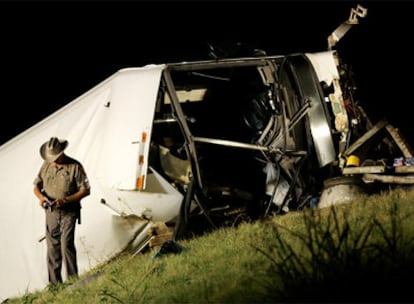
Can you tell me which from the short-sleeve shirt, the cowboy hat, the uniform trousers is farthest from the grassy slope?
the cowboy hat

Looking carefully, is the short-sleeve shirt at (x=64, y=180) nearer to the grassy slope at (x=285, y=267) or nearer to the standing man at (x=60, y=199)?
the standing man at (x=60, y=199)

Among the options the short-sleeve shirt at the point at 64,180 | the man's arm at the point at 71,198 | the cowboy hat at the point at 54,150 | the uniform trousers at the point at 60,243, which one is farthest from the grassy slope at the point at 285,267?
the cowboy hat at the point at 54,150

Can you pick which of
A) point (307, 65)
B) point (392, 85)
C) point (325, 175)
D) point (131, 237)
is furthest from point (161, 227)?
point (392, 85)

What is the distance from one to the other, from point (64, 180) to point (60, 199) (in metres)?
0.25

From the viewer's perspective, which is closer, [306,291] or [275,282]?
[306,291]

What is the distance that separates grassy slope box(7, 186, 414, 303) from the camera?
17.3 ft

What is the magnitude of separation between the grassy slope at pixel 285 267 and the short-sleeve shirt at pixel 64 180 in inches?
48.6

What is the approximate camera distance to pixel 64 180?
9.70 meters

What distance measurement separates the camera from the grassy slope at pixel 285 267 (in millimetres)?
5281

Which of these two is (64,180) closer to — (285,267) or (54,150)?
(54,150)

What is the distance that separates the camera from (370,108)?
42.2 feet

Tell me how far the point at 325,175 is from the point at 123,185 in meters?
3.15

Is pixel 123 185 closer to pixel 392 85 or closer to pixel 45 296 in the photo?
pixel 45 296

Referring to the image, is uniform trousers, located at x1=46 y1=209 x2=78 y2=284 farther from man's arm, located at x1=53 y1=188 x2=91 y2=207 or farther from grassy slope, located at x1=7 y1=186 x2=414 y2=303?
grassy slope, located at x1=7 y1=186 x2=414 y2=303
